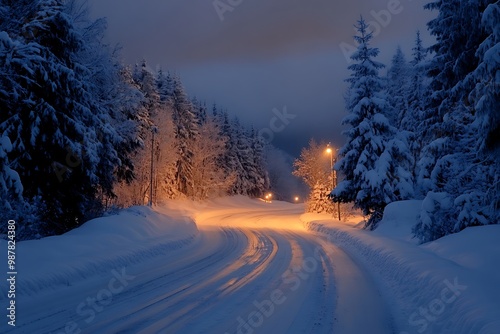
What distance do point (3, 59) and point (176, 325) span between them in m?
9.43

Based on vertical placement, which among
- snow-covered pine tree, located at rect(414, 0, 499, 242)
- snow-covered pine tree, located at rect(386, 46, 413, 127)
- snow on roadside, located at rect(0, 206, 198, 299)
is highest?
snow-covered pine tree, located at rect(386, 46, 413, 127)

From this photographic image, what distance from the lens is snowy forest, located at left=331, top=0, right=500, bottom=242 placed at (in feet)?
28.8

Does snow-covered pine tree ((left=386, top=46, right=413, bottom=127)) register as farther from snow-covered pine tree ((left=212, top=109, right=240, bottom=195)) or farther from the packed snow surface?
snow-covered pine tree ((left=212, top=109, right=240, bottom=195))

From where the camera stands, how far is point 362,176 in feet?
69.3

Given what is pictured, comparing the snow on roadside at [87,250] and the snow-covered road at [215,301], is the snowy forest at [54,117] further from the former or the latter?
the snow-covered road at [215,301]

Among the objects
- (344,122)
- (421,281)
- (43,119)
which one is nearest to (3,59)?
A: (43,119)

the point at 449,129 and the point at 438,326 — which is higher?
the point at 449,129

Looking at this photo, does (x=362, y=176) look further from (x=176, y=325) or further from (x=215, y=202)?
(x=215, y=202)

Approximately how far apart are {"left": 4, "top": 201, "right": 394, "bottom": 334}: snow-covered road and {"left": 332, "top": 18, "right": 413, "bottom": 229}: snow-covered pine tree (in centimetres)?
1024

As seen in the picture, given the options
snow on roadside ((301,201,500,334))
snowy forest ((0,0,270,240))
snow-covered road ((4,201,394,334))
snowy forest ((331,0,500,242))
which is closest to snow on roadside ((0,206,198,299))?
snow-covered road ((4,201,394,334))

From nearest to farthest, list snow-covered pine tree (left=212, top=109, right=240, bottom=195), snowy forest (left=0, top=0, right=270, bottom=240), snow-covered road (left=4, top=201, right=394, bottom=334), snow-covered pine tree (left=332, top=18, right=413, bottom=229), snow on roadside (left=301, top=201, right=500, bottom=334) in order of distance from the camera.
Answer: snow on roadside (left=301, top=201, right=500, bottom=334), snow-covered road (left=4, top=201, right=394, bottom=334), snowy forest (left=0, top=0, right=270, bottom=240), snow-covered pine tree (left=332, top=18, right=413, bottom=229), snow-covered pine tree (left=212, top=109, right=240, bottom=195)

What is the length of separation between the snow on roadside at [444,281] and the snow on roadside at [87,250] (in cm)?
717

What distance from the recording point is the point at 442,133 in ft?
47.5

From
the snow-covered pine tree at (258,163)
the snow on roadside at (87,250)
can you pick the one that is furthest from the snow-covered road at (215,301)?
the snow-covered pine tree at (258,163)
